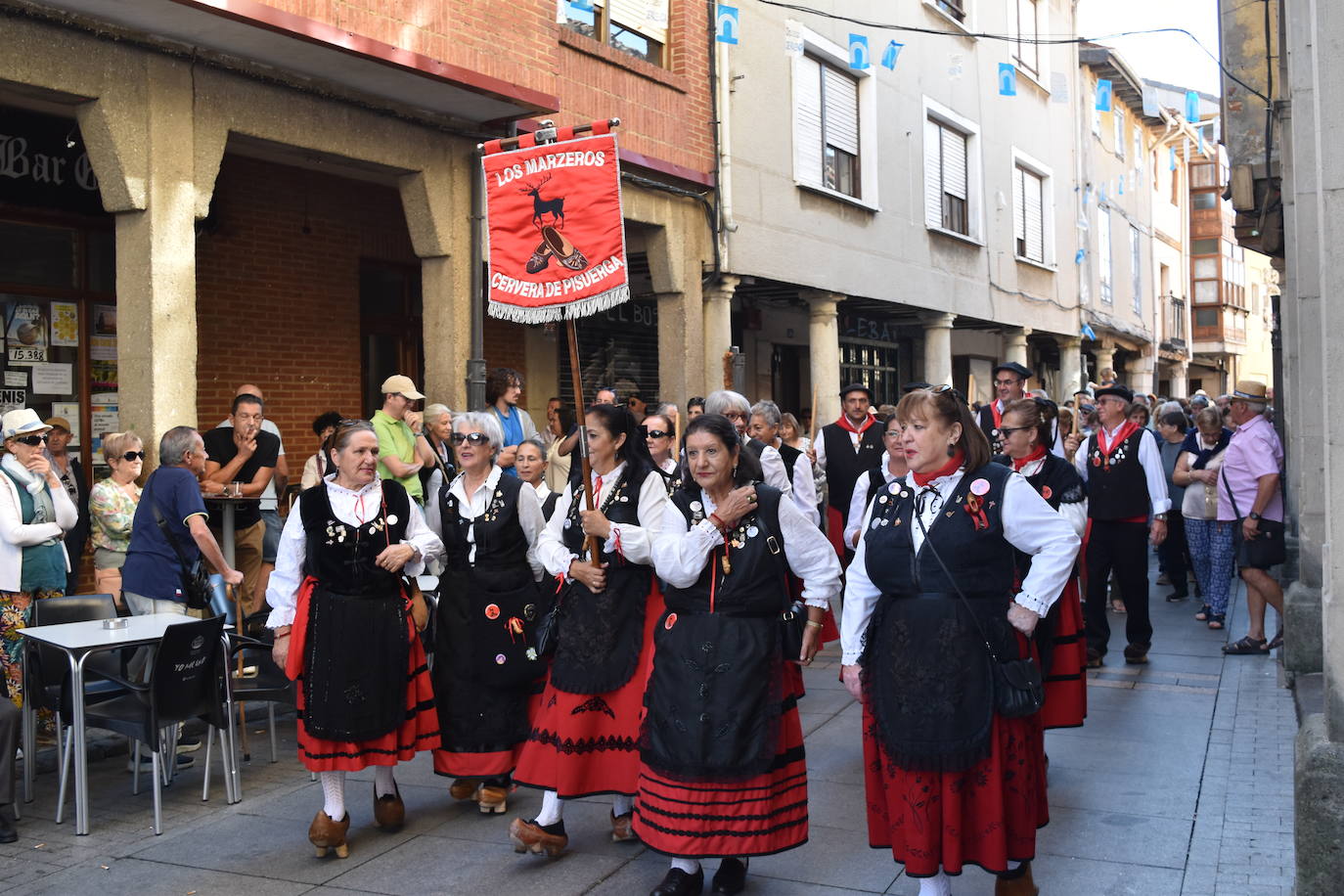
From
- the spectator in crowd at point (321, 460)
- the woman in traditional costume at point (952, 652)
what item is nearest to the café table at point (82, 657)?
the spectator in crowd at point (321, 460)

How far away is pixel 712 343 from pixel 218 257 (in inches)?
214

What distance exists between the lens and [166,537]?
693cm

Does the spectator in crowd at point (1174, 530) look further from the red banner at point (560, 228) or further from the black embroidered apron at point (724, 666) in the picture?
the black embroidered apron at point (724, 666)

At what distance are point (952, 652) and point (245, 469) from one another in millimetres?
6086

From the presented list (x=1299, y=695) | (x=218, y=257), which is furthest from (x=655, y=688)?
(x=218, y=257)

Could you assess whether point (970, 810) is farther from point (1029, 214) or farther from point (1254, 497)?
point (1029, 214)

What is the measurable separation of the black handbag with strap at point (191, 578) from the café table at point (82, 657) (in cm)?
34

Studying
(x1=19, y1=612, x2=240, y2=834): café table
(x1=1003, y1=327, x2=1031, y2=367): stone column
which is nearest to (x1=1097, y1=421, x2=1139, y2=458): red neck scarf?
(x1=19, y1=612, x2=240, y2=834): café table

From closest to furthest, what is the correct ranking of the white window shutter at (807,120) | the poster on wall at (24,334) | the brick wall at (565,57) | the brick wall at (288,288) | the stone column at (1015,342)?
1. the poster on wall at (24,334)
2. the brick wall at (565,57)
3. the brick wall at (288,288)
4. the white window shutter at (807,120)
5. the stone column at (1015,342)

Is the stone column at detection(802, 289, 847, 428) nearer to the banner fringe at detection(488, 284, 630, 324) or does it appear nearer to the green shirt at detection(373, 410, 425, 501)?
the green shirt at detection(373, 410, 425, 501)

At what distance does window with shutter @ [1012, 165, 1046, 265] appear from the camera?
74.3ft

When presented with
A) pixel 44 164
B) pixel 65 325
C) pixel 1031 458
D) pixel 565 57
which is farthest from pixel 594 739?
pixel 565 57

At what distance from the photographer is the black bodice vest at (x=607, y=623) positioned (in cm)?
505

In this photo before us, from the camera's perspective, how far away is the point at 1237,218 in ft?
43.2
